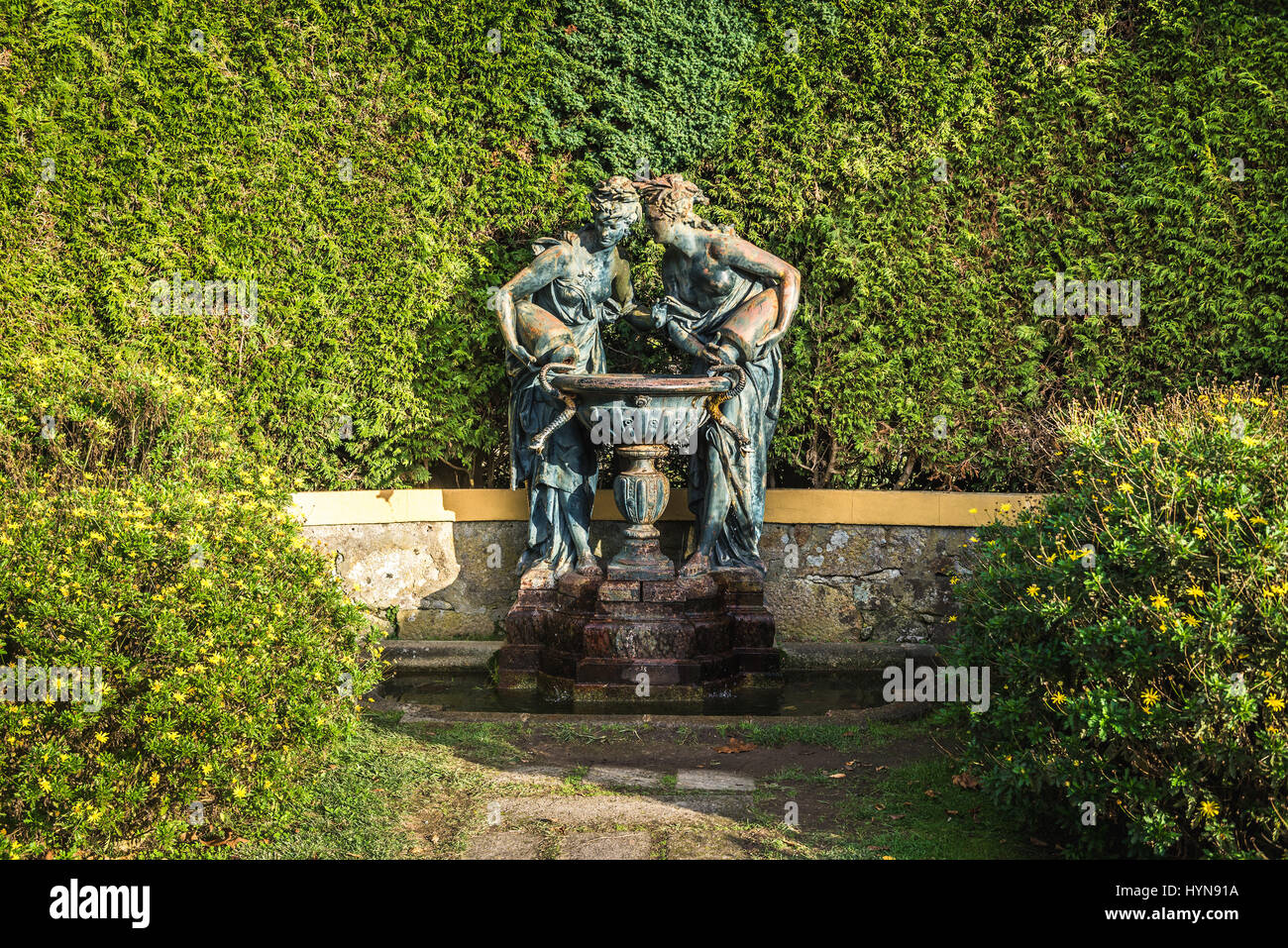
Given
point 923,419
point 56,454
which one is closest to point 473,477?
point 56,454

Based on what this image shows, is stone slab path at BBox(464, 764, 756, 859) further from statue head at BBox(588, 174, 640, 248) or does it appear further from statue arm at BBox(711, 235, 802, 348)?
statue head at BBox(588, 174, 640, 248)

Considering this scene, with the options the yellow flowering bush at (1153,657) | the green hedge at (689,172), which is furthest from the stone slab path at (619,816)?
the green hedge at (689,172)

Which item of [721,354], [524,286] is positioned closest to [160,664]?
[524,286]

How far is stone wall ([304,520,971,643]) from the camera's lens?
6.76m

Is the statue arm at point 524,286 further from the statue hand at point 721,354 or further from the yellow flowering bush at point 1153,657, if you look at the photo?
the yellow flowering bush at point 1153,657

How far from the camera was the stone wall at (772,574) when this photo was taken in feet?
22.2

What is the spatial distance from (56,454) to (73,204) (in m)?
1.51

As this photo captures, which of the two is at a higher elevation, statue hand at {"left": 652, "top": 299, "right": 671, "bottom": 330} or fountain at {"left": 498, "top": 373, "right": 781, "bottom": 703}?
statue hand at {"left": 652, "top": 299, "right": 671, "bottom": 330}

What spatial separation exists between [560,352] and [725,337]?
34.8 inches

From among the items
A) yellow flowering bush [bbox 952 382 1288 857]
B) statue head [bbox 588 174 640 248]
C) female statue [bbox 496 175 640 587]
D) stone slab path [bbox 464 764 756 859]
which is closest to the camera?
yellow flowering bush [bbox 952 382 1288 857]

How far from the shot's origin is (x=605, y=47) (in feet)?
21.7

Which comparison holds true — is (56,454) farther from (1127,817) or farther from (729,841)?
(1127,817)

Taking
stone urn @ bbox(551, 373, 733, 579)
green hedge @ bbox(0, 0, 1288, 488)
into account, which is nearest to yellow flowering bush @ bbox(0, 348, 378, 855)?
stone urn @ bbox(551, 373, 733, 579)

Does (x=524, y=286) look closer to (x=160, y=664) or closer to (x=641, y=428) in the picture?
(x=641, y=428)
